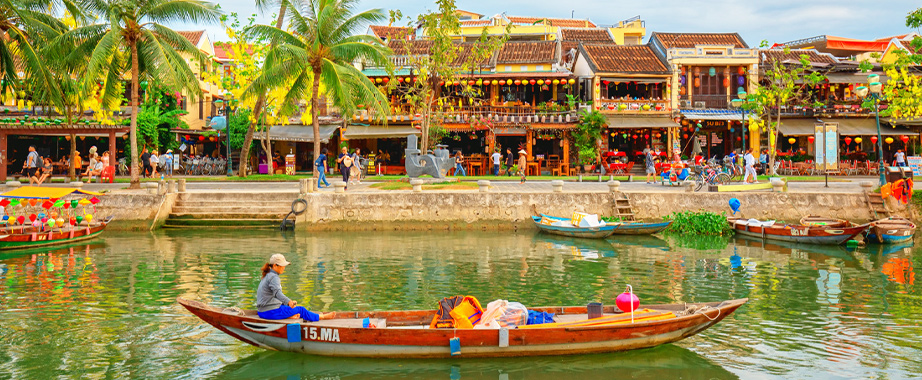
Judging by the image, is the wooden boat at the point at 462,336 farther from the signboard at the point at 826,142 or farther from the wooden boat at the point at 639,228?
the signboard at the point at 826,142

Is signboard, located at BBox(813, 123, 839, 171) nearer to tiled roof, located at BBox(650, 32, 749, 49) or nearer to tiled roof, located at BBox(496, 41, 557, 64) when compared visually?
tiled roof, located at BBox(650, 32, 749, 49)

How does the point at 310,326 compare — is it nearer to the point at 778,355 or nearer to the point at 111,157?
the point at 778,355

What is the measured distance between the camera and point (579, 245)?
2017 centimetres

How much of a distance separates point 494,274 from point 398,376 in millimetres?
6868

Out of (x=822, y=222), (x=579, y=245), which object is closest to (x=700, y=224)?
(x=822, y=222)

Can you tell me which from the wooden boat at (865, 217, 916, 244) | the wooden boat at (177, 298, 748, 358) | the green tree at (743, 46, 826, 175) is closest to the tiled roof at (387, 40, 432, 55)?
the green tree at (743, 46, 826, 175)

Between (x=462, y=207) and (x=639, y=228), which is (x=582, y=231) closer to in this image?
(x=639, y=228)

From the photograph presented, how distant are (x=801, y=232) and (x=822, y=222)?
4.34 ft

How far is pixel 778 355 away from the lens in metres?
9.51

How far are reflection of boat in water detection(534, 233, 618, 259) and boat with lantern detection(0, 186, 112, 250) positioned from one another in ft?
41.4

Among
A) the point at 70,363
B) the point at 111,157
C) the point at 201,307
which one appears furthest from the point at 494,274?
the point at 111,157

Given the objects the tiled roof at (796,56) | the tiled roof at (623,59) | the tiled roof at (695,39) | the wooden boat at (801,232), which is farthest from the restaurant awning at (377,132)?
the tiled roof at (796,56)

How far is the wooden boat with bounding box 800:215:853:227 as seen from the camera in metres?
19.7

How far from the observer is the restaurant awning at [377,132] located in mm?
36438
